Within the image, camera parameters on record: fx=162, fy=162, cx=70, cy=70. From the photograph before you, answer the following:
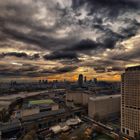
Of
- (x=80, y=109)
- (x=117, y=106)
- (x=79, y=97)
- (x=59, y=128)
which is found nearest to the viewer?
(x=59, y=128)

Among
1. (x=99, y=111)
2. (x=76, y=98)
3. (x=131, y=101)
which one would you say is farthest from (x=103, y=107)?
(x=76, y=98)

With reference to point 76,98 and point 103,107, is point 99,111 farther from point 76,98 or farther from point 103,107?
point 76,98

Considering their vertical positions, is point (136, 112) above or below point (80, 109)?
above

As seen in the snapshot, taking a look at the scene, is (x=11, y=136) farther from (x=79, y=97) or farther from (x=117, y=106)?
(x=79, y=97)

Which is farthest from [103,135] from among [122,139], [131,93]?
[131,93]

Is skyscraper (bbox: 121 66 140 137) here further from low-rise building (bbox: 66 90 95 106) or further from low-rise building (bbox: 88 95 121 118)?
low-rise building (bbox: 66 90 95 106)

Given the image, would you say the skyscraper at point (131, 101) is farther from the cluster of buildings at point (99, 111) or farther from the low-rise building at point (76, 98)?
the low-rise building at point (76, 98)

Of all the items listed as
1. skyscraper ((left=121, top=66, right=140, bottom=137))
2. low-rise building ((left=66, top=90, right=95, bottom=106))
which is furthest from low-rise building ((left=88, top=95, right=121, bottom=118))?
low-rise building ((left=66, top=90, right=95, bottom=106))

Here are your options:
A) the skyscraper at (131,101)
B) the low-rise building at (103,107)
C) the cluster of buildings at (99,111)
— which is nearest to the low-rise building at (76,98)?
the cluster of buildings at (99,111)
